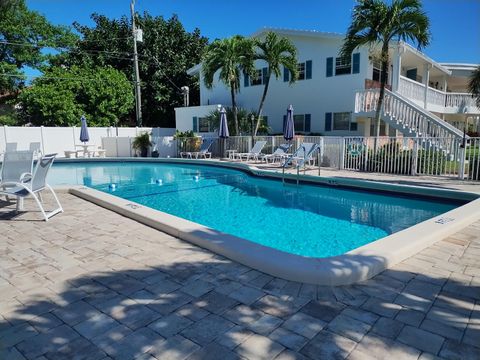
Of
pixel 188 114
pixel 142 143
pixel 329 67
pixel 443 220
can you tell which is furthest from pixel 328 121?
pixel 443 220

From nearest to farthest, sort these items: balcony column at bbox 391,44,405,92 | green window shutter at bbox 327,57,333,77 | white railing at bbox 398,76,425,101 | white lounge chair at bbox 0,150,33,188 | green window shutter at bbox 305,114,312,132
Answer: white lounge chair at bbox 0,150,33,188
balcony column at bbox 391,44,405,92
white railing at bbox 398,76,425,101
green window shutter at bbox 327,57,333,77
green window shutter at bbox 305,114,312,132

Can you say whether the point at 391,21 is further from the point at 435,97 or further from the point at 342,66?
the point at 435,97

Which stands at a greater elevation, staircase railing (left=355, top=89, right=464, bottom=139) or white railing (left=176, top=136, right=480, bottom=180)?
staircase railing (left=355, top=89, right=464, bottom=139)

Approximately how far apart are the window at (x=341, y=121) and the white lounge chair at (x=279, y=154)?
164 inches

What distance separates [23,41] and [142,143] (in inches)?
666

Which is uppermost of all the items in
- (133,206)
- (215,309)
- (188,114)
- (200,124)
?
(188,114)

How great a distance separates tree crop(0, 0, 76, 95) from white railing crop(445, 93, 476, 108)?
31.0 metres

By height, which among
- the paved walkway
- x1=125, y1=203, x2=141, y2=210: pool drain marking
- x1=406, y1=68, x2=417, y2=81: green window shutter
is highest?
x1=406, y1=68, x2=417, y2=81: green window shutter

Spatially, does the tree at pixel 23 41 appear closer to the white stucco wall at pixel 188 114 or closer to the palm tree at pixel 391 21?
the white stucco wall at pixel 188 114

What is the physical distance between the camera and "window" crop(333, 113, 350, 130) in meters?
17.7

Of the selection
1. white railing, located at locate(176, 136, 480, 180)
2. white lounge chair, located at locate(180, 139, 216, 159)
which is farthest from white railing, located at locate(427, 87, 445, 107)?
white lounge chair, located at locate(180, 139, 216, 159)

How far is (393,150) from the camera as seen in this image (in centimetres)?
1194

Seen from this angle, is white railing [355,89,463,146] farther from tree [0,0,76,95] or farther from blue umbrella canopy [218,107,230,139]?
tree [0,0,76,95]

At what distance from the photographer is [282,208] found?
8.62 metres
